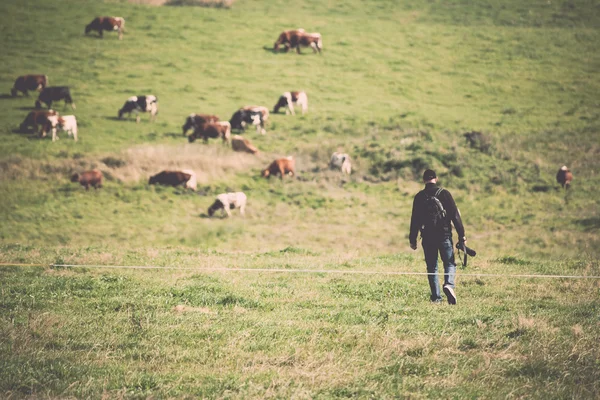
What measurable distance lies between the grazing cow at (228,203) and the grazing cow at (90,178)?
5699 millimetres

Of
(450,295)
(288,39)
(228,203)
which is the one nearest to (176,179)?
(228,203)

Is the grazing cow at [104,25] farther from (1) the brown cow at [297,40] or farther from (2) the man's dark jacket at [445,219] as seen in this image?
(2) the man's dark jacket at [445,219]

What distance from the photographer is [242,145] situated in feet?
106

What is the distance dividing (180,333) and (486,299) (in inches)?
220

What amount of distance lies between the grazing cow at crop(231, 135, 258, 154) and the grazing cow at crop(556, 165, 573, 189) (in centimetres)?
1585

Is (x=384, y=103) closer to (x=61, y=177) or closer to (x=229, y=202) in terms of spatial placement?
(x=229, y=202)

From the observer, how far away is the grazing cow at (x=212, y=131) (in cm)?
3353

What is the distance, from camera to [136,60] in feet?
155

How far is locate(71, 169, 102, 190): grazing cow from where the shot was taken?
2593cm

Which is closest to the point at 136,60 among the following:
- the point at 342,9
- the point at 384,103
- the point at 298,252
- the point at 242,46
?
the point at 242,46

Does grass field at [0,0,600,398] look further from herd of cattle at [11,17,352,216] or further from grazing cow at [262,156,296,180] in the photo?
grazing cow at [262,156,296,180]

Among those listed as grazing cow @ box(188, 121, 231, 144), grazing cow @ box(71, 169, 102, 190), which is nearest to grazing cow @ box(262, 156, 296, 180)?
grazing cow @ box(188, 121, 231, 144)

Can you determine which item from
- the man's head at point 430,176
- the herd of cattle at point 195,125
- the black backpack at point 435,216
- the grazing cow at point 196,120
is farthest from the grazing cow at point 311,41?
the black backpack at point 435,216

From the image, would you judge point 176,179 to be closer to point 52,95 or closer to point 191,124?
point 191,124
